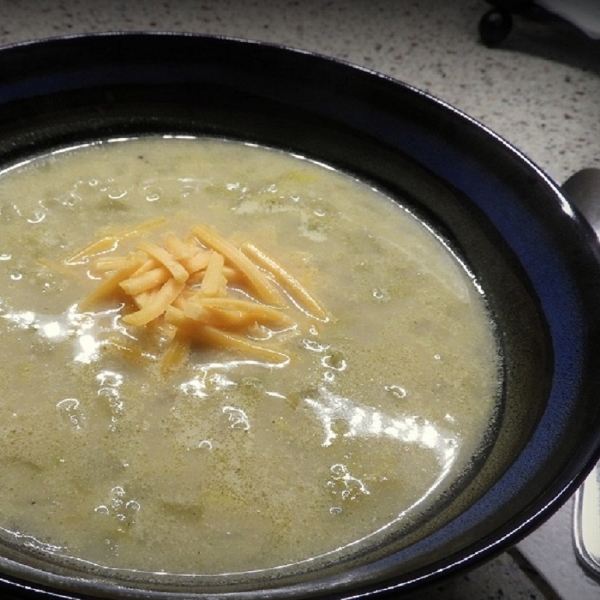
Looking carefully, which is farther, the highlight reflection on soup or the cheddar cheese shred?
the cheddar cheese shred

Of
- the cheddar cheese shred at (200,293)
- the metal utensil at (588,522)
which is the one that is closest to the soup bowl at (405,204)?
the metal utensil at (588,522)

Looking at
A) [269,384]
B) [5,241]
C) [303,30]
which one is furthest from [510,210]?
[303,30]

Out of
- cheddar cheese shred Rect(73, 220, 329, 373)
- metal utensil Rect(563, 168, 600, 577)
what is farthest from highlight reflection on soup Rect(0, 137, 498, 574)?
metal utensil Rect(563, 168, 600, 577)

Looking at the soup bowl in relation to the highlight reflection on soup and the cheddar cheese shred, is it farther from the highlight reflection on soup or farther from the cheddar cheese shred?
the cheddar cheese shred

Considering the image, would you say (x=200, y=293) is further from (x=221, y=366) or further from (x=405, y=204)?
(x=405, y=204)

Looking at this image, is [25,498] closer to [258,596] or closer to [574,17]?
[258,596]
